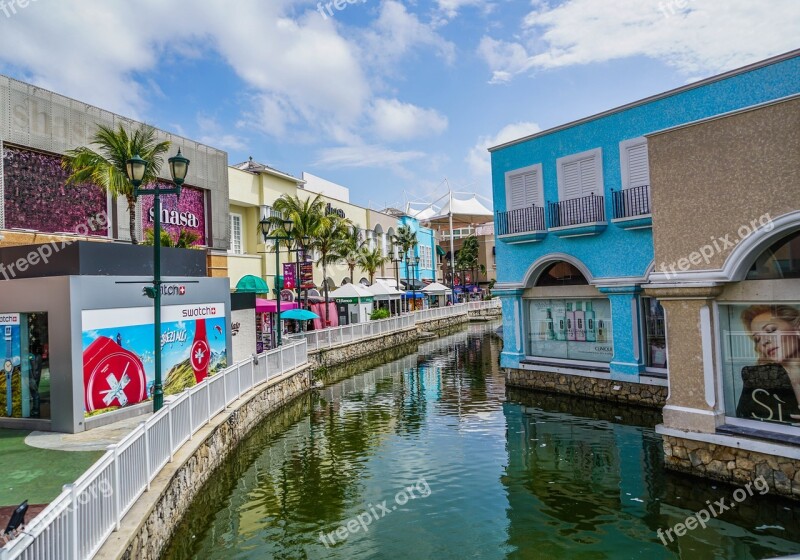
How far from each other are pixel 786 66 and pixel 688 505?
9.70 metres

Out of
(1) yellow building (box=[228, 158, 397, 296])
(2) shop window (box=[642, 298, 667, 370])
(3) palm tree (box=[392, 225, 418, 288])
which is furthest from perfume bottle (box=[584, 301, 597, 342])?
(3) palm tree (box=[392, 225, 418, 288])

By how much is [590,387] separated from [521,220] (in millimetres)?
5969

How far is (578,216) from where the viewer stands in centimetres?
1655

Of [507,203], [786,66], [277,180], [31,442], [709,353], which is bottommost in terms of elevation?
[31,442]

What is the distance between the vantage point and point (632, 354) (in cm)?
1578

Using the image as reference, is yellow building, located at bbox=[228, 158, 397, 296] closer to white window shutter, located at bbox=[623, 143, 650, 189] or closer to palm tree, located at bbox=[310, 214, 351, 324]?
palm tree, located at bbox=[310, 214, 351, 324]

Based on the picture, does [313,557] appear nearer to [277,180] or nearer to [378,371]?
[378,371]

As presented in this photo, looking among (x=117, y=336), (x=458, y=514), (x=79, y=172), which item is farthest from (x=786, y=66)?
(x=79, y=172)

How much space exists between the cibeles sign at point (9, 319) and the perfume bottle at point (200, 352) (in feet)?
13.6

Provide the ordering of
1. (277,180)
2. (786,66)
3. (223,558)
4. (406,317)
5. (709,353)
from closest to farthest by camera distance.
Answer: (223,558), (709,353), (786,66), (277,180), (406,317)

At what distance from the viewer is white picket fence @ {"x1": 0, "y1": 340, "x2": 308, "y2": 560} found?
4.41 m

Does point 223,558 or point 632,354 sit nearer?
point 223,558

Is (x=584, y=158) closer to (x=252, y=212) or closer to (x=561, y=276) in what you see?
(x=561, y=276)

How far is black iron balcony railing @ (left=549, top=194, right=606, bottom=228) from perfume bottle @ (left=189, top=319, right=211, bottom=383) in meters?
11.3
